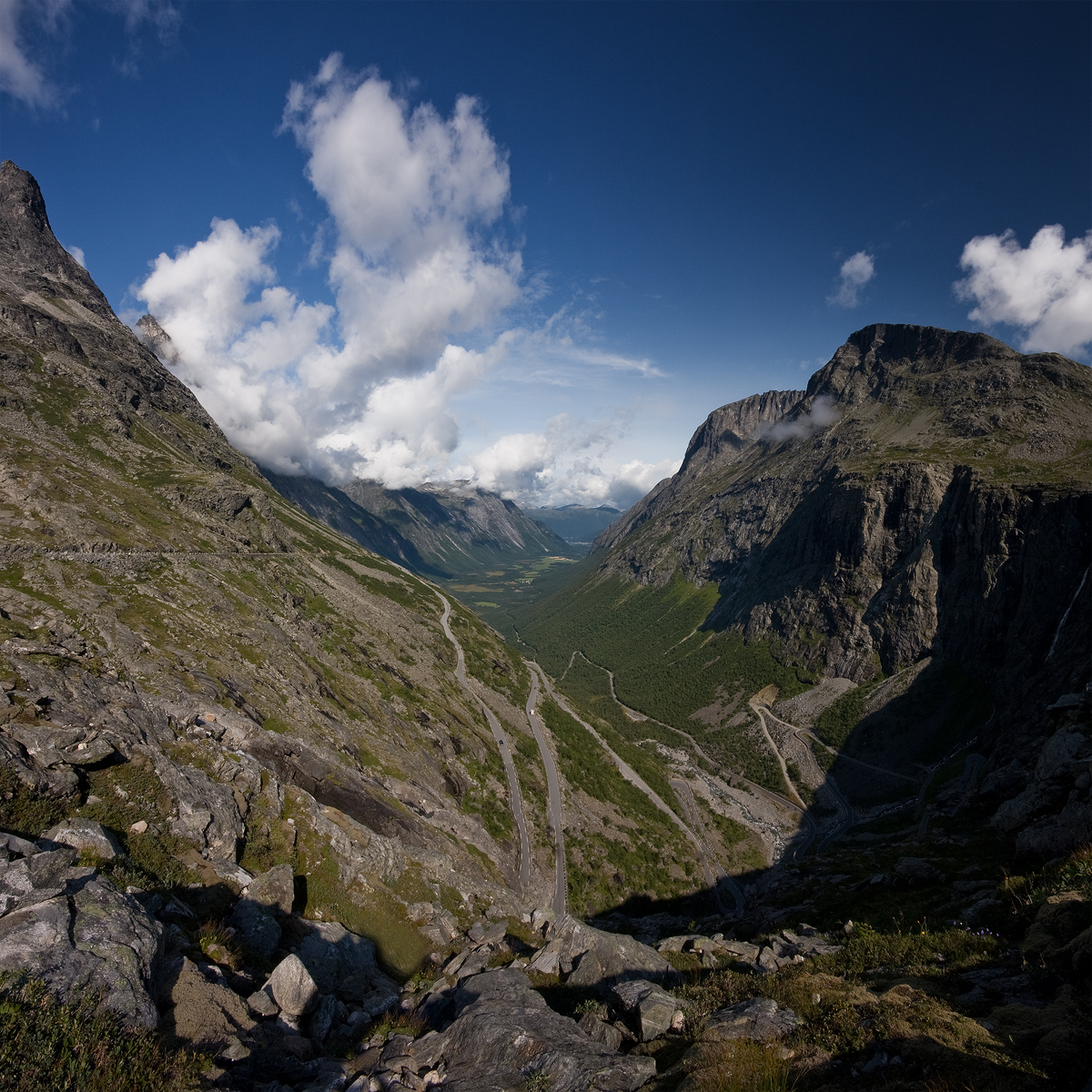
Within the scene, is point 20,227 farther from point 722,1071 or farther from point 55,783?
point 722,1071

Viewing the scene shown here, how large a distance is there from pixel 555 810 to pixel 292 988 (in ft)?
223

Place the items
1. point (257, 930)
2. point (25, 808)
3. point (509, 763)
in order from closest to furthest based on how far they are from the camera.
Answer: point (25, 808) → point (257, 930) → point (509, 763)

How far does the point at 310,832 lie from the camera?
30547 mm

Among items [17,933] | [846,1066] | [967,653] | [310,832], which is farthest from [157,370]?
[967,653]

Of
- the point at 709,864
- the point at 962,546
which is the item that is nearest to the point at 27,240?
the point at 709,864

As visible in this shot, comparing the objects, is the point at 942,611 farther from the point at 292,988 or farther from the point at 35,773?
the point at 35,773

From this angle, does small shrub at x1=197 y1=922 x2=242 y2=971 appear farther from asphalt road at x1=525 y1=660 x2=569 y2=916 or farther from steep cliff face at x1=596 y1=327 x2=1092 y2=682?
steep cliff face at x1=596 y1=327 x2=1092 y2=682

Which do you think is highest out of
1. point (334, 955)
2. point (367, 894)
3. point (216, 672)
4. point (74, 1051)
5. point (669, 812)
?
point (216, 672)

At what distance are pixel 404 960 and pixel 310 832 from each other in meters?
9.86

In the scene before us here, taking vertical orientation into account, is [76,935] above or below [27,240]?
below

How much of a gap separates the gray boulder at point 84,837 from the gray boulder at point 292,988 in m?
7.36

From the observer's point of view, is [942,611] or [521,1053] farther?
[942,611]

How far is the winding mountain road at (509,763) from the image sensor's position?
6191 cm

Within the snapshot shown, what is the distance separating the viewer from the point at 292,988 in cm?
1555
